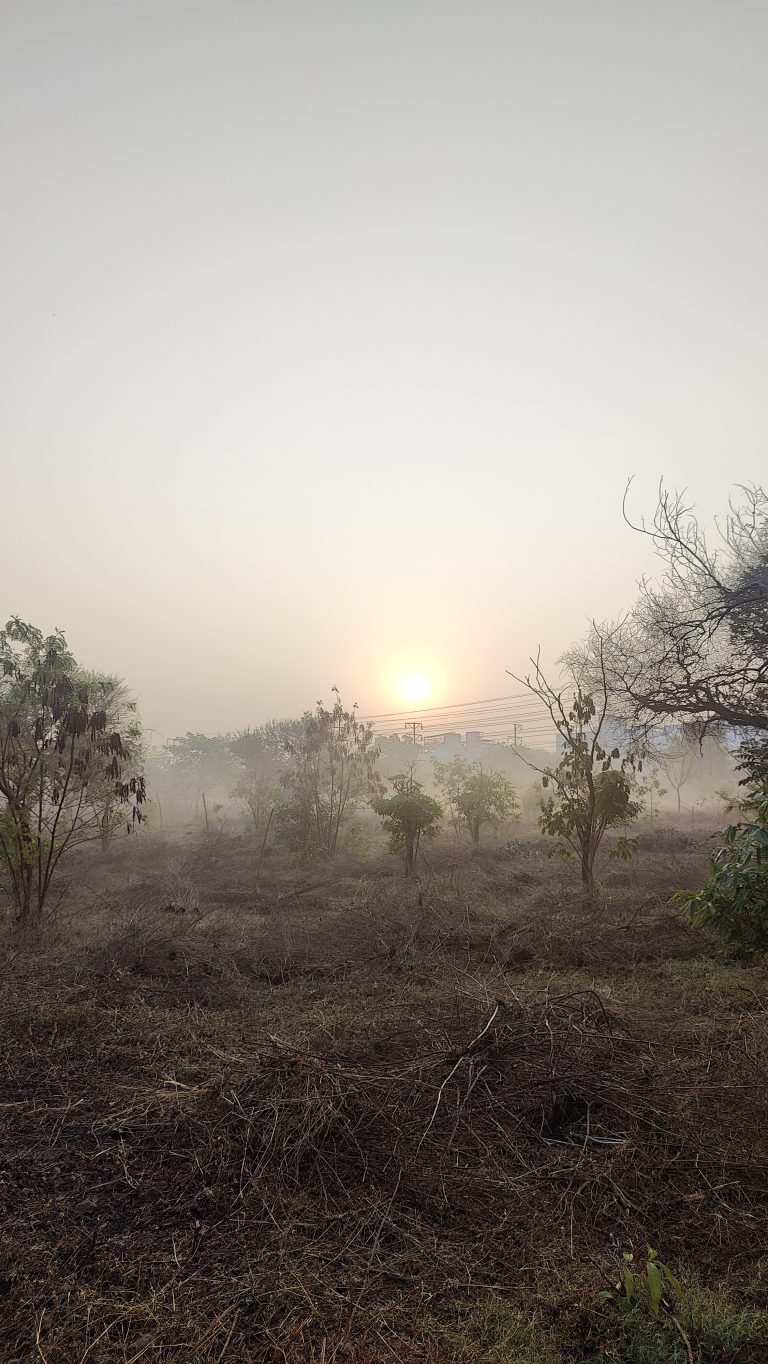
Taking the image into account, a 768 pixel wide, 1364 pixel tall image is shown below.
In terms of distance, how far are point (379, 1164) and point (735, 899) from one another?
256 cm

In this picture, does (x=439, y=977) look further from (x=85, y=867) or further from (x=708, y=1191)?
(x=85, y=867)

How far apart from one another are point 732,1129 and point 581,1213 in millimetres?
1245

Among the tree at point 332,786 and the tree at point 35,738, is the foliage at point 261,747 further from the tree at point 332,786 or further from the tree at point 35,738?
the tree at point 35,738

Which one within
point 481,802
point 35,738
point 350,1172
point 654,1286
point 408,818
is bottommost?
point 350,1172

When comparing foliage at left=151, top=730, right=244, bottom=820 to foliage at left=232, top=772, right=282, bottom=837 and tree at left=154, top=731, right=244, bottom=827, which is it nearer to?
tree at left=154, top=731, right=244, bottom=827

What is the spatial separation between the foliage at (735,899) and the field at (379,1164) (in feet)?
3.51

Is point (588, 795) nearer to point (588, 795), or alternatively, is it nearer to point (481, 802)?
point (588, 795)

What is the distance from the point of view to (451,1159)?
145 inches

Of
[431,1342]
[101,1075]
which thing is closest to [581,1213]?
[431,1342]

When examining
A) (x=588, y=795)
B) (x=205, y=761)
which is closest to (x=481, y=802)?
(x=588, y=795)

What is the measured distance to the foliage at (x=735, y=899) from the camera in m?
3.76

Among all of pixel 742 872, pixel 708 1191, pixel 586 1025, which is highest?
pixel 742 872

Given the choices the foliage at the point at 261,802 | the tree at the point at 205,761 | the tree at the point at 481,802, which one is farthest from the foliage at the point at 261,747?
the tree at the point at 481,802

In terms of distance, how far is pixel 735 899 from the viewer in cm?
389
